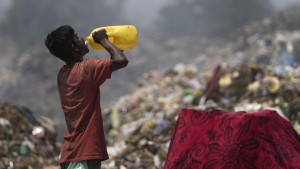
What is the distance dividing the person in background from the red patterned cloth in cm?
65

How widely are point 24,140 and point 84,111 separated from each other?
3.79 metres

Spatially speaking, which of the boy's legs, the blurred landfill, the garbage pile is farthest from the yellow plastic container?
the garbage pile

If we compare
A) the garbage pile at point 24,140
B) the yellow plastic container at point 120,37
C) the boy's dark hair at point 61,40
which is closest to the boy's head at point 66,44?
the boy's dark hair at point 61,40

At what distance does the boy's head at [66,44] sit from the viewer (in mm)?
2205

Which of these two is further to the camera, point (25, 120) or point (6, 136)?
point (25, 120)

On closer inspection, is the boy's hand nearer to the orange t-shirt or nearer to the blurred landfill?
the orange t-shirt

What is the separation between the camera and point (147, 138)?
232 inches

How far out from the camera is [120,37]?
2.40 meters

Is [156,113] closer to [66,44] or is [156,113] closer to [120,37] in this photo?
[120,37]

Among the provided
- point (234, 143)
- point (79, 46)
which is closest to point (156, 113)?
point (234, 143)

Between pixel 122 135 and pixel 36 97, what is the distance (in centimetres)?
2840

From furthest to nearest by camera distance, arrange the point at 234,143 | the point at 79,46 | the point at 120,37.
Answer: the point at 234,143
the point at 120,37
the point at 79,46

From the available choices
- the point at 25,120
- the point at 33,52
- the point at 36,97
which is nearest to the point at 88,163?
the point at 25,120

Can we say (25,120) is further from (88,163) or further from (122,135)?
(88,163)
